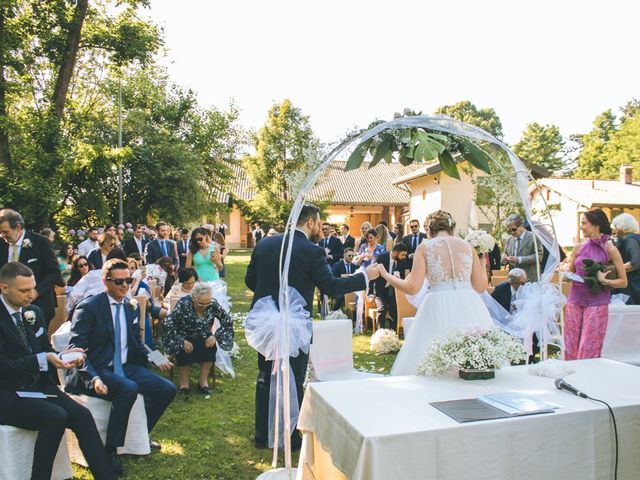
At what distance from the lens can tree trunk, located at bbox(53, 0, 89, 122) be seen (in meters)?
14.7

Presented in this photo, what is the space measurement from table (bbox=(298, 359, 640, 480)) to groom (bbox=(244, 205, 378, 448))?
128 centimetres

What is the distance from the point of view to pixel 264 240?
438 cm

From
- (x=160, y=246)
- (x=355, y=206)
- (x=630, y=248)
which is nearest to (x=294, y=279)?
(x=630, y=248)

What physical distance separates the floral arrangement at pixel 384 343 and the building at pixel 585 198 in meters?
23.1

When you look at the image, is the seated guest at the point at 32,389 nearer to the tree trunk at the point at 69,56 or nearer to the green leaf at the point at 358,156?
the green leaf at the point at 358,156

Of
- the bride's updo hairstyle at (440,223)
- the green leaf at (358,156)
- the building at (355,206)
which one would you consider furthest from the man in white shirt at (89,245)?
the building at (355,206)

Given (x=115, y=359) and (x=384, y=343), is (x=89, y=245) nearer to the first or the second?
(x=384, y=343)

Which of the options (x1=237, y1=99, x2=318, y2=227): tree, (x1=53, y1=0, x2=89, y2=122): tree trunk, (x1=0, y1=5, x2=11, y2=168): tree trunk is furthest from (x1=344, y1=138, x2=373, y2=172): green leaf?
(x1=237, y1=99, x2=318, y2=227): tree

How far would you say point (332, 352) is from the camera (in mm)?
4898

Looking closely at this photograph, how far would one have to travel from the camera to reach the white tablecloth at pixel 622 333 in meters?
5.41

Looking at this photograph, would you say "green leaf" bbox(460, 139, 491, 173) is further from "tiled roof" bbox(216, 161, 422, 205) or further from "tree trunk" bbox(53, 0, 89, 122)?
"tiled roof" bbox(216, 161, 422, 205)

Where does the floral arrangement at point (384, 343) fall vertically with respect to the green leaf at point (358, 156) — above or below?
below

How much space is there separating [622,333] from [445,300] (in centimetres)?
239

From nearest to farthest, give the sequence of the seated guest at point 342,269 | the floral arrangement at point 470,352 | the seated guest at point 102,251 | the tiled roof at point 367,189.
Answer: the floral arrangement at point 470,352 → the seated guest at point 102,251 → the seated guest at point 342,269 → the tiled roof at point 367,189
